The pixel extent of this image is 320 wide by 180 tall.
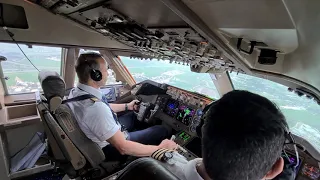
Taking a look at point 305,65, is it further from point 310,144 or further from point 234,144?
point 310,144

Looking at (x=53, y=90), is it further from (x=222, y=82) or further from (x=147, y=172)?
(x=222, y=82)

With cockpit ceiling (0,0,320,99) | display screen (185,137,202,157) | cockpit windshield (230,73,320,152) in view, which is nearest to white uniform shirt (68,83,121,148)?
cockpit ceiling (0,0,320,99)

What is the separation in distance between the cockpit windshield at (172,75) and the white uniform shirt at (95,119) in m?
1.23

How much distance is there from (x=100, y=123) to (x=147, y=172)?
40.1 inches

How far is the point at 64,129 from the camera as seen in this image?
1.60 metres

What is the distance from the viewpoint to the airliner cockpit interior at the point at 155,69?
65 centimetres

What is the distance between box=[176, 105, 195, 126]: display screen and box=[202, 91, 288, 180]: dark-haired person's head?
5.75ft


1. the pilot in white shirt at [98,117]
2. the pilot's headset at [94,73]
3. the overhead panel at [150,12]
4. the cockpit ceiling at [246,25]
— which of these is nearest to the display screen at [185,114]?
the pilot in white shirt at [98,117]

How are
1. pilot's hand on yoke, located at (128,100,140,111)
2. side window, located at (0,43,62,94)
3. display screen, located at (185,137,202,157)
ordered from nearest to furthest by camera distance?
display screen, located at (185,137,202,157), side window, located at (0,43,62,94), pilot's hand on yoke, located at (128,100,140,111)

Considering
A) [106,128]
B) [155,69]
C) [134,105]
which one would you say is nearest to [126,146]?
[106,128]

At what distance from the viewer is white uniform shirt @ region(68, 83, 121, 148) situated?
1.60 m

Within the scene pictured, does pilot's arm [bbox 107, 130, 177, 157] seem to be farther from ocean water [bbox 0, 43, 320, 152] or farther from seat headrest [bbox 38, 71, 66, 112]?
ocean water [bbox 0, 43, 320, 152]

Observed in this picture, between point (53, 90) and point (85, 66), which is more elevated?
point (85, 66)

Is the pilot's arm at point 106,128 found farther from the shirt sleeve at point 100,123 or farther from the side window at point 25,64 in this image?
the side window at point 25,64
